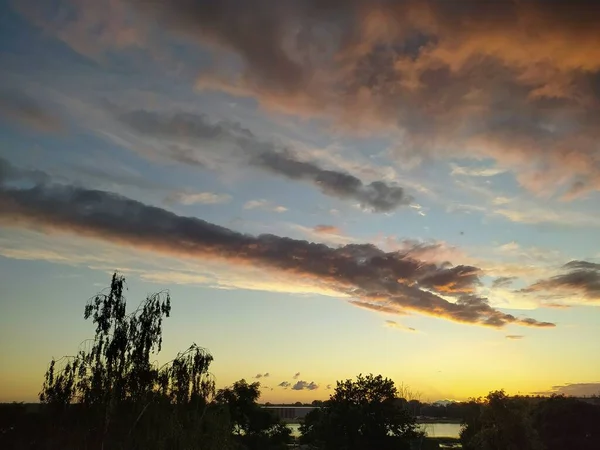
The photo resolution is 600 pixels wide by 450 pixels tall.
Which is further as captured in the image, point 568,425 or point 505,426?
point 568,425

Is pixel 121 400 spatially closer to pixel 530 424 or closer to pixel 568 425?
pixel 530 424

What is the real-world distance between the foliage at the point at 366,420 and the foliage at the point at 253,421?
215 inches

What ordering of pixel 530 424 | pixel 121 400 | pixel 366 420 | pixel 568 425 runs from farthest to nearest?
1. pixel 568 425
2. pixel 530 424
3. pixel 366 420
4. pixel 121 400

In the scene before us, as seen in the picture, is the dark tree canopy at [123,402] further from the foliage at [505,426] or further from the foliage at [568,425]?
the foliage at [568,425]

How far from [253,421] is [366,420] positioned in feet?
39.5

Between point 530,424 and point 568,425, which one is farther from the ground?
point 530,424

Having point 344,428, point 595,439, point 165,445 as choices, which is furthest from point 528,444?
point 165,445

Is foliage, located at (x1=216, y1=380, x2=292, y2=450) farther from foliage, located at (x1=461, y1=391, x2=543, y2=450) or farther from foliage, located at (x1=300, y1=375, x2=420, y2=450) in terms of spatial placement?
foliage, located at (x1=461, y1=391, x2=543, y2=450)

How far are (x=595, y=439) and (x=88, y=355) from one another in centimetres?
6082

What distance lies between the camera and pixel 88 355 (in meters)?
23.0

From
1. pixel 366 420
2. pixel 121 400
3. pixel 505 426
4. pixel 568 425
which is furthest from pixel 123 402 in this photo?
pixel 568 425

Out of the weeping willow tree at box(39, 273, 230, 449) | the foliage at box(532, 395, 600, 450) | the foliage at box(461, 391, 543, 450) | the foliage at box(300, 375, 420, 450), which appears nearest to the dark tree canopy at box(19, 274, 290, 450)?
the weeping willow tree at box(39, 273, 230, 449)

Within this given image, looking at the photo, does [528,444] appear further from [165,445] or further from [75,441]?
[75,441]

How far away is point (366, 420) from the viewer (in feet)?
148
